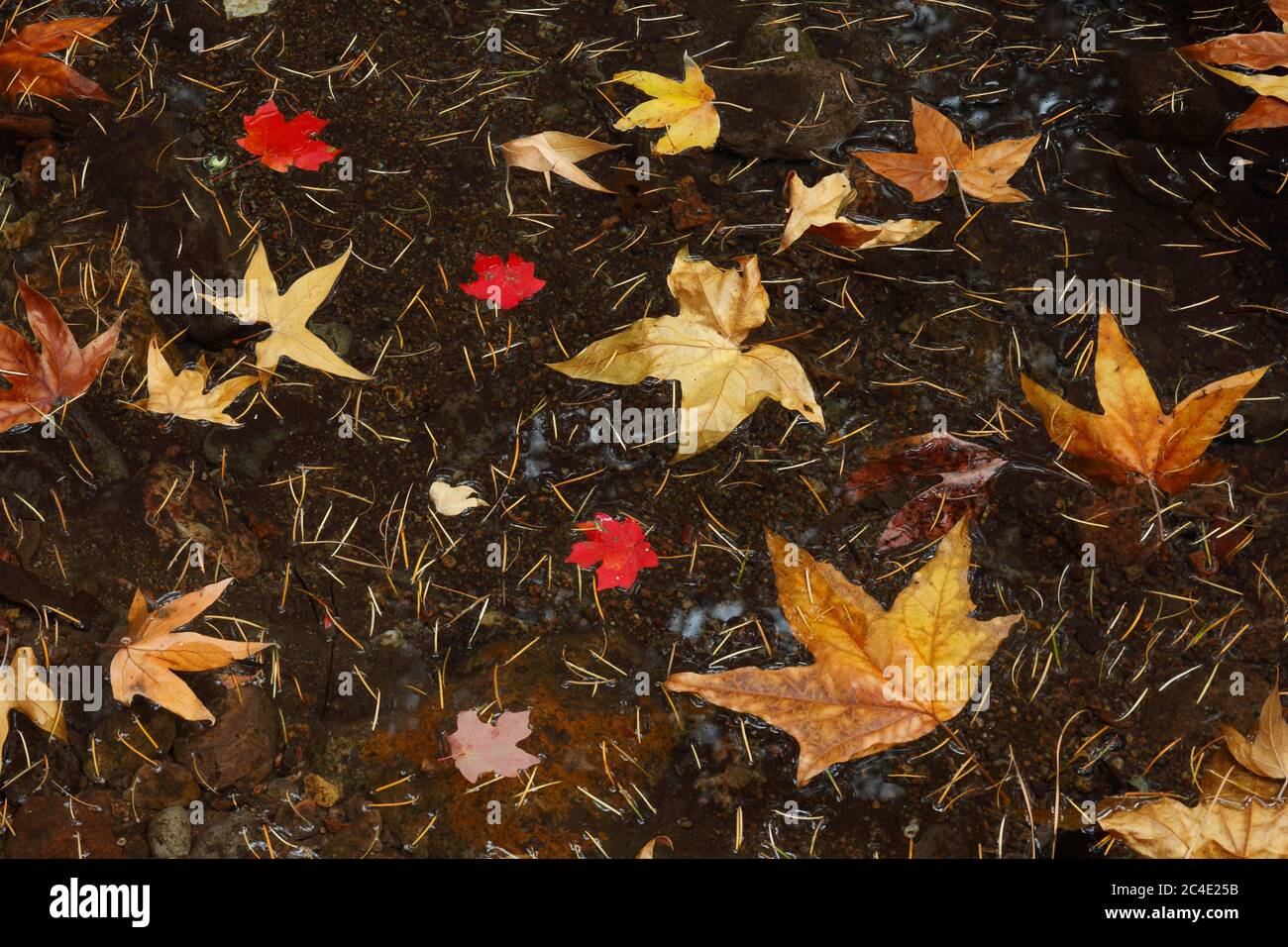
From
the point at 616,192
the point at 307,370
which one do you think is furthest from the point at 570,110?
the point at 307,370

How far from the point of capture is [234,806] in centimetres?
165

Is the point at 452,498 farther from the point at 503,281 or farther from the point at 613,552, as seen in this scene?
the point at 503,281

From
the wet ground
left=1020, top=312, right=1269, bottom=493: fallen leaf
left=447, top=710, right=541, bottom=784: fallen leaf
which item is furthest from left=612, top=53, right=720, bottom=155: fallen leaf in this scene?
left=447, top=710, right=541, bottom=784: fallen leaf

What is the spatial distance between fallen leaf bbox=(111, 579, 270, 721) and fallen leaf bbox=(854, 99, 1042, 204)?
1496mm

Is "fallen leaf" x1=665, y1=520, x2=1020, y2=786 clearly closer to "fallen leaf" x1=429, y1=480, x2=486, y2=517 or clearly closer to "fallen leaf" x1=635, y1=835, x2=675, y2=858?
"fallen leaf" x1=635, y1=835, x2=675, y2=858

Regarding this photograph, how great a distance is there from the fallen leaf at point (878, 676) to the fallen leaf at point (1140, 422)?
0.34 metres

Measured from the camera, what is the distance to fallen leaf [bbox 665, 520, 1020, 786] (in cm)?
161

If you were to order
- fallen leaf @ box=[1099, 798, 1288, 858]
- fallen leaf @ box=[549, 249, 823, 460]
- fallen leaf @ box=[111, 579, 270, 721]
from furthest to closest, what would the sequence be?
fallen leaf @ box=[549, 249, 823, 460] → fallen leaf @ box=[111, 579, 270, 721] → fallen leaf @ box=[1099, 798, 1288, 858]

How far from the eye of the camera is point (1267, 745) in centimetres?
162

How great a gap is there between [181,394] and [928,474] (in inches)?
54.7

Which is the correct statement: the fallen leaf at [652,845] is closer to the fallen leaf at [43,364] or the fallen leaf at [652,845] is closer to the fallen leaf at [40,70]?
the fallen leaf at [43,364]

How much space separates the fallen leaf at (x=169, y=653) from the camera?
1663 millimetres

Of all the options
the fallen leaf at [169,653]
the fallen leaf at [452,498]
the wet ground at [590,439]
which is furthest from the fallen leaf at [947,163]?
the fallen leaf at [169,653]

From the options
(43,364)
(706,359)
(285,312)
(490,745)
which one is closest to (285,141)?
(285,312)
